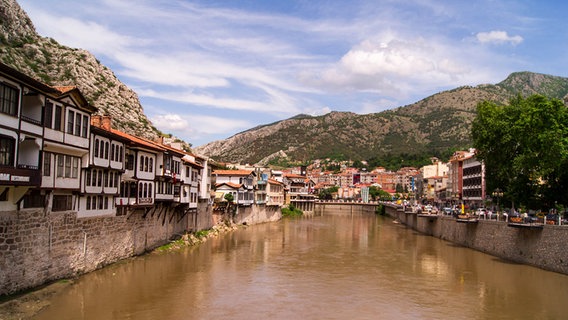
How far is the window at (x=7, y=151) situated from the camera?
21000mm

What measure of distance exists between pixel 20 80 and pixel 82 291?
1142 cm

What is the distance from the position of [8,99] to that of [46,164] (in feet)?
15.8

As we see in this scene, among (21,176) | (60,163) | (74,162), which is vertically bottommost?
(21,176)

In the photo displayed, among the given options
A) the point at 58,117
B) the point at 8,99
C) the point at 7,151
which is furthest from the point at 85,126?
the point at 7,151

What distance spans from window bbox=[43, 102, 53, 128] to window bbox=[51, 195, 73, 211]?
4262 millimetres

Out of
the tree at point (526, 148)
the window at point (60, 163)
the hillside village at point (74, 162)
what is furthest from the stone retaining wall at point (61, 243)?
the tree at point (526, 148)

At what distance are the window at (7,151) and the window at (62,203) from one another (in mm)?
5431

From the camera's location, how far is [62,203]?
27.3 m

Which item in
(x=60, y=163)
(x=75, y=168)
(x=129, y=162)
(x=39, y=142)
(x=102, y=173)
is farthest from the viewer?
(x=129, y=162)

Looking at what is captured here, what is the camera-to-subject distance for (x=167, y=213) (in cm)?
4444

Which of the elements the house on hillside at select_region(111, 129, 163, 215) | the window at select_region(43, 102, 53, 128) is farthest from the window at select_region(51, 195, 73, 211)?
the house on hillside at select_region(111, 129, 163, 215)

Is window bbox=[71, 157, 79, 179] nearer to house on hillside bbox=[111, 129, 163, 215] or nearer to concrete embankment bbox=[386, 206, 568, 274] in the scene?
house on hillside bbox=[111, 129, 163, 215]

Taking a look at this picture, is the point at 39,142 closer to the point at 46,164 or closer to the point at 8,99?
the point at 46,164

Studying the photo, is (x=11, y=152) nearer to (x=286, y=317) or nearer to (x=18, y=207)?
(x=18, y=207)
